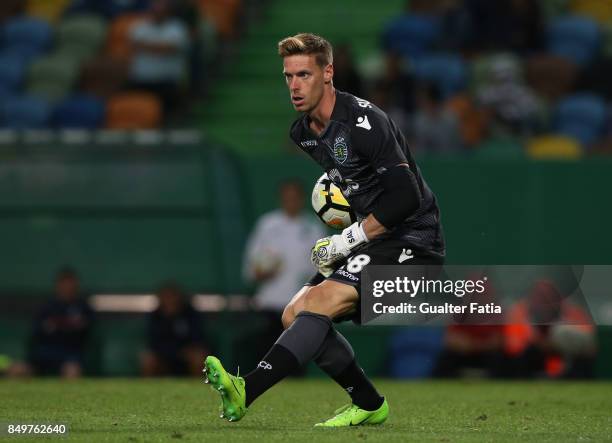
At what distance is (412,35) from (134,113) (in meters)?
3.34

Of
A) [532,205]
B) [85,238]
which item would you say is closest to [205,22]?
[85,238]

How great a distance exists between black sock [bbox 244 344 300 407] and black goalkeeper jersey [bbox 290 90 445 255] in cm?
80

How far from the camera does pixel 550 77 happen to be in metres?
15.4

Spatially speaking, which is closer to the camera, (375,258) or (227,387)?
(227,387)

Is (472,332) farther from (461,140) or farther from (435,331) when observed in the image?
(461,140)

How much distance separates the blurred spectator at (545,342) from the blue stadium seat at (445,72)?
124 inches

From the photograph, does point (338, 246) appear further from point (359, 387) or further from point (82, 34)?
point (82, 34)

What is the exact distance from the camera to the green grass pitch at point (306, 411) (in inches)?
274

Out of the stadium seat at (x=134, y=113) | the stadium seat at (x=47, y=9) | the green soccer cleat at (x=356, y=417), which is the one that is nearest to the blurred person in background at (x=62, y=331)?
the stadium seat at (x=134, y=113)

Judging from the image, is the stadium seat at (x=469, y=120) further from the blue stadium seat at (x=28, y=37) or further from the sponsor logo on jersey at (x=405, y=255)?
the sponsor logo on jersey at (x=405, y=255)

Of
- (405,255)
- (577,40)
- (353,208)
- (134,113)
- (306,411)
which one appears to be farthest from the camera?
(577,40)

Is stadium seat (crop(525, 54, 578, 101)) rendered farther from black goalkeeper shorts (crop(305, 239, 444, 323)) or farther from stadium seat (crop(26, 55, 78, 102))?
black goalkeeper shorts (crop(305, 239, 444, 323))

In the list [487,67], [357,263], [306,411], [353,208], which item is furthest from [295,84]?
[487,67]

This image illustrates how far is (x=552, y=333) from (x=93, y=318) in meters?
4.35
